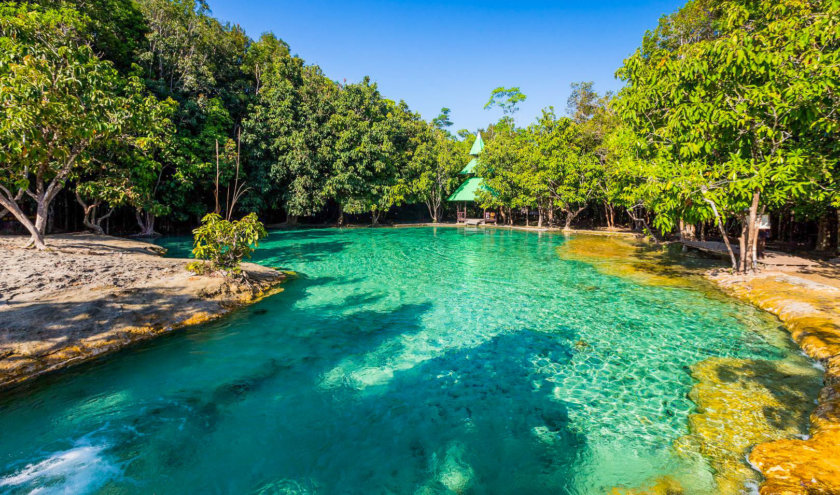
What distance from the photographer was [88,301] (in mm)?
6438

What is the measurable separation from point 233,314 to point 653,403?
25.6 ft

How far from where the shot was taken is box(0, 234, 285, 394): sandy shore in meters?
5.25

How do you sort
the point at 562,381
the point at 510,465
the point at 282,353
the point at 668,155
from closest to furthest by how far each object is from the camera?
1. the point at 510,465
2. the point at 562,381
3. the point at 282,353
4. the point at 668,155

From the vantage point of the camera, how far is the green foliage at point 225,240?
845 cm

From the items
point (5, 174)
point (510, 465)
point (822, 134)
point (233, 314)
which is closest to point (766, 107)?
point (822, 134)

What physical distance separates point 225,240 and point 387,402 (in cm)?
640

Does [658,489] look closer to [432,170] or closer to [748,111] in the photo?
[748,111]

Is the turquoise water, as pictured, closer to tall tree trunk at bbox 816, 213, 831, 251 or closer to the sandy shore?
the sandy shore

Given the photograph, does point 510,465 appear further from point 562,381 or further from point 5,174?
point 5,174

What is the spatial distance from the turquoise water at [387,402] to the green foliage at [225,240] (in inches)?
67.2

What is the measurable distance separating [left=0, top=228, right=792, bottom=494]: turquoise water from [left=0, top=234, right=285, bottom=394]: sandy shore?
440 mm

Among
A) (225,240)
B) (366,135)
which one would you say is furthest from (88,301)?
(366,135)

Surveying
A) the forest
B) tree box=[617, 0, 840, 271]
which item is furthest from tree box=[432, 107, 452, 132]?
tree box=[617, 0, 840, 271]

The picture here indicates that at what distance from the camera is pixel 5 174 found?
10148mm
